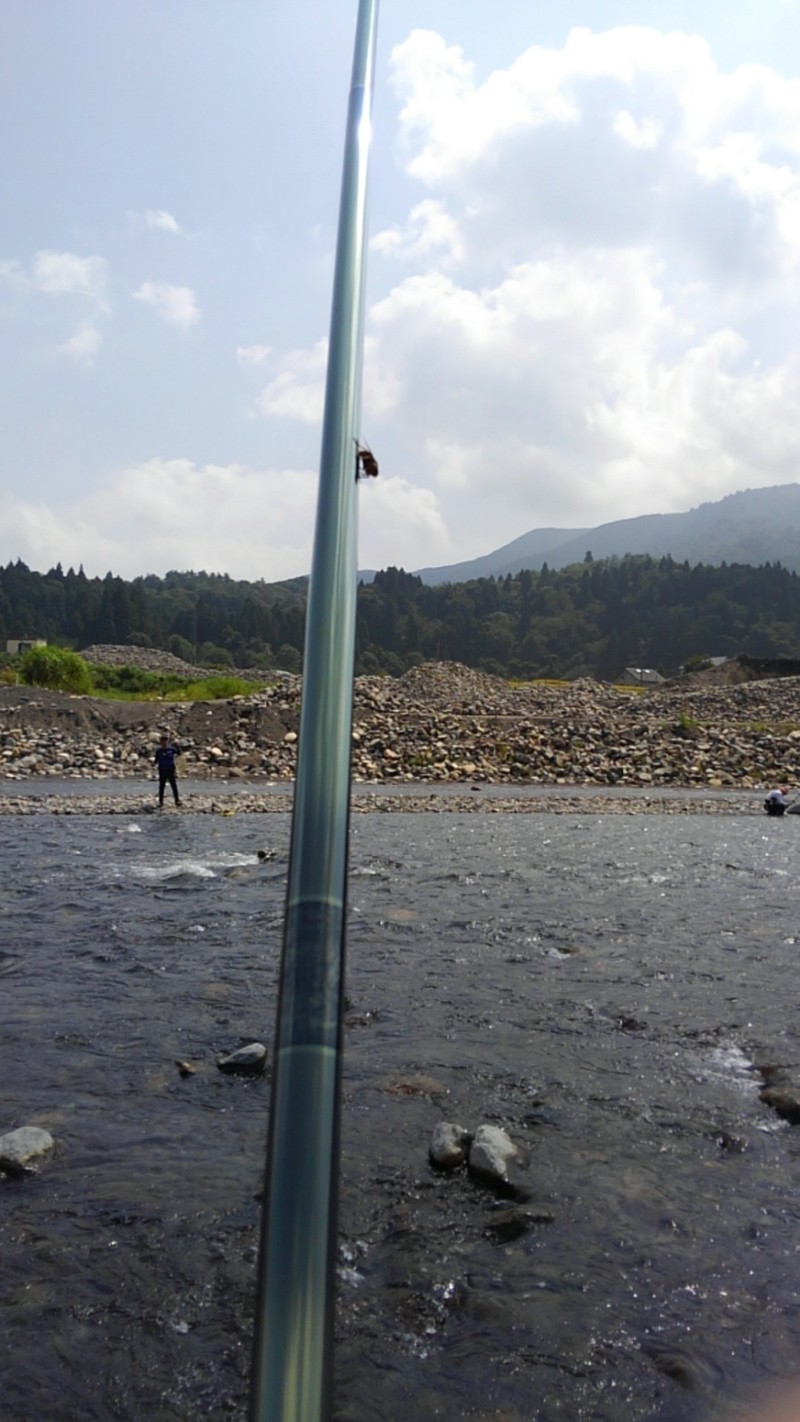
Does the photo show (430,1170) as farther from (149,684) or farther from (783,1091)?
(149,684)

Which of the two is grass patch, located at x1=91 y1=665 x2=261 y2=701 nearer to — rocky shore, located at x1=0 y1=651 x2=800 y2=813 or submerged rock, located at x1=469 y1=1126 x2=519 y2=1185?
rocky shore, located at x1=0 y1=651 x2=800 y2=813

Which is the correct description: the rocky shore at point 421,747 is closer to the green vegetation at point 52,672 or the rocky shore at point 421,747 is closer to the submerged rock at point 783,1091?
the green vegetation at point 52,672

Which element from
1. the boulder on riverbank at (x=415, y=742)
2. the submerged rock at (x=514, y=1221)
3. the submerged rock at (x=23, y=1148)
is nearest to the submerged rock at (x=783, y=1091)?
the submerged rock at (x=514, y=1221)

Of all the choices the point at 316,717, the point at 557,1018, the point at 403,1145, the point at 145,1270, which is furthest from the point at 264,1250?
the point at 557,1018

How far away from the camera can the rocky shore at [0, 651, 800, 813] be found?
29.0 metres

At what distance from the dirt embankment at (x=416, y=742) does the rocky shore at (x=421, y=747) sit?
6cm

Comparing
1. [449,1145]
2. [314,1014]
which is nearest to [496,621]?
[449,1145]

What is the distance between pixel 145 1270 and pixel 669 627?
142936 millimetres

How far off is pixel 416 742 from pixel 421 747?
49cm

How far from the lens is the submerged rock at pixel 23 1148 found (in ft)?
12.5

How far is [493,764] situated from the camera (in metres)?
32.9

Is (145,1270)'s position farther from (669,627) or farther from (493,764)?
(669,627)

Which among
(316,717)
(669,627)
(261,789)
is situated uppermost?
(669,627)

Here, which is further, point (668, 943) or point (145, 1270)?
point (668, 943)
